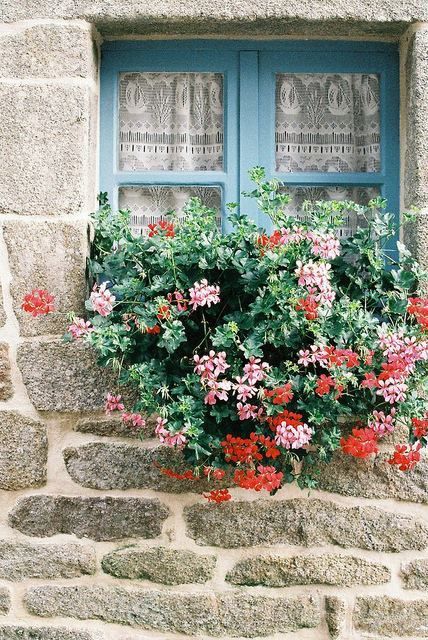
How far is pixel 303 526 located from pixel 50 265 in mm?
1227

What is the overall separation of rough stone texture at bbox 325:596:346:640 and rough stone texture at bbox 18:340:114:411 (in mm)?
1009

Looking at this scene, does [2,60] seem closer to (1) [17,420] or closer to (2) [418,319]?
(1) [17,420]

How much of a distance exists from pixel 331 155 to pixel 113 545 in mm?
1595

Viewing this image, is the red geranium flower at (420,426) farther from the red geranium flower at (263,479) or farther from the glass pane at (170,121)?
the glass pane at (170,121)

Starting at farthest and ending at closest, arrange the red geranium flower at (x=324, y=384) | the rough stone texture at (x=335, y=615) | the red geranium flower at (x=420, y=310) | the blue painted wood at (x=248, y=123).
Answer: the blue painted wood at (x=248, y=123)
the rough stone texture at (x=335, y=615)
the red geranium flower at (x=420, y=310)
the red geranium flower at (x=324, y=384)

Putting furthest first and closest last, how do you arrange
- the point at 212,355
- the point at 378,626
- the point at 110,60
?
1. the point at 110,60
2. the point at 378,626
3. the point at 212,355

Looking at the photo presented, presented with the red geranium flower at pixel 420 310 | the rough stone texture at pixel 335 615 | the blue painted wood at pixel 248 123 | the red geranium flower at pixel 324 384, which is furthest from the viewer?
the blue painted wood at pixel 248 123

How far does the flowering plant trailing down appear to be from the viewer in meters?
2.35

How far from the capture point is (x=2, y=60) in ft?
8.91

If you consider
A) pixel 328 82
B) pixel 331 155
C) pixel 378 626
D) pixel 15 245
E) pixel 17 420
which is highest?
pixel 328 82

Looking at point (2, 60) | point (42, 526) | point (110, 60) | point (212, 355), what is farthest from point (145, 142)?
point (42, 526)

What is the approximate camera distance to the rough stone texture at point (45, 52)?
272 cm

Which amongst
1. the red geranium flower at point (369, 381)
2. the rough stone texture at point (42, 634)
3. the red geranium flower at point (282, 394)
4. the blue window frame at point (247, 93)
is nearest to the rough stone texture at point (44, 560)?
the rough stone texture at point (42, 634)

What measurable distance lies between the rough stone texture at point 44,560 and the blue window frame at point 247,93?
1.23 metres
